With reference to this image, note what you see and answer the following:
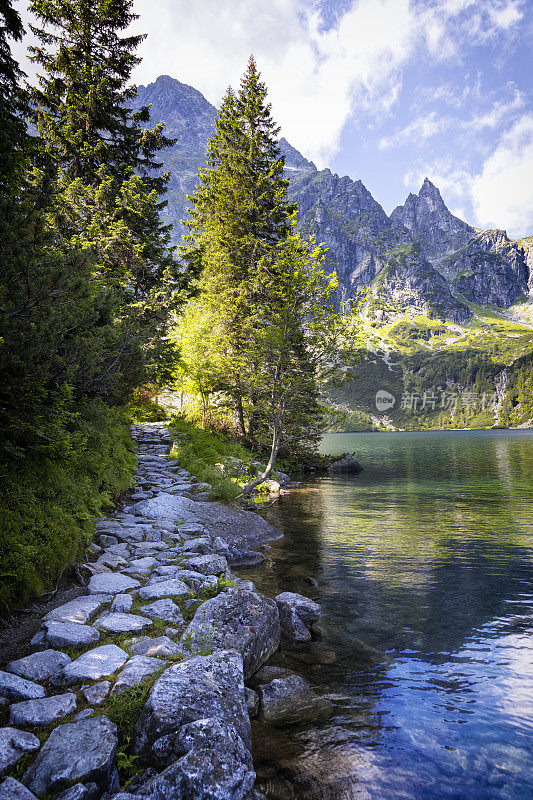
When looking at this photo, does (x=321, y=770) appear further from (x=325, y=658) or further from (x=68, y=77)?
(x=68, y=77)

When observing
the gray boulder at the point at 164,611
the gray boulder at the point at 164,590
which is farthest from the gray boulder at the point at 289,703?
the gray boulder at the point at 164,590

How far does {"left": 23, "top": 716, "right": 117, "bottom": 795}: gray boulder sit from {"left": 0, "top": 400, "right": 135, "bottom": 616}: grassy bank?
2118 mm

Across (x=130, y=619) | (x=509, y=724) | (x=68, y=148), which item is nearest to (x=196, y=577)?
(x=130, y=619)

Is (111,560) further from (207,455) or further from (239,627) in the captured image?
(207,455)

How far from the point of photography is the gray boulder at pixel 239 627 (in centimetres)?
484

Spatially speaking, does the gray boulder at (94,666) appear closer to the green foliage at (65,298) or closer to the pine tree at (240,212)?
the green foliage at (65,298)

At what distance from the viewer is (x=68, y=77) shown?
14.3m

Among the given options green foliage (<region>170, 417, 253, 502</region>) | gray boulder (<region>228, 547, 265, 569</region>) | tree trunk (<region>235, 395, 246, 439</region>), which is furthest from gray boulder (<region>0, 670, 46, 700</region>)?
tree trunk (<region>235, 395, 246, 439</region>)

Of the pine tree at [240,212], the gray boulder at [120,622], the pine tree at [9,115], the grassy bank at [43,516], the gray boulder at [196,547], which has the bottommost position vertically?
the gray boulder at [196,547]

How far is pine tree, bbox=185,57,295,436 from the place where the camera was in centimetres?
2159

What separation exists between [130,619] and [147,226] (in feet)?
46.4

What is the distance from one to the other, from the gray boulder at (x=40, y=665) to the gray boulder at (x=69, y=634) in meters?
0.17

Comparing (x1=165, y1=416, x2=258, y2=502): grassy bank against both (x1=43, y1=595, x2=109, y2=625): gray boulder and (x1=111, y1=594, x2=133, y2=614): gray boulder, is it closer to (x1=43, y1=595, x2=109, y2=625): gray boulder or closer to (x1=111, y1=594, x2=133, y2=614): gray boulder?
(x1=111, y1=594, x2=133, y2=614): gray boulder

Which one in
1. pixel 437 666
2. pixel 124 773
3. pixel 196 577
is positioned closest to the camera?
pixel 124 773
